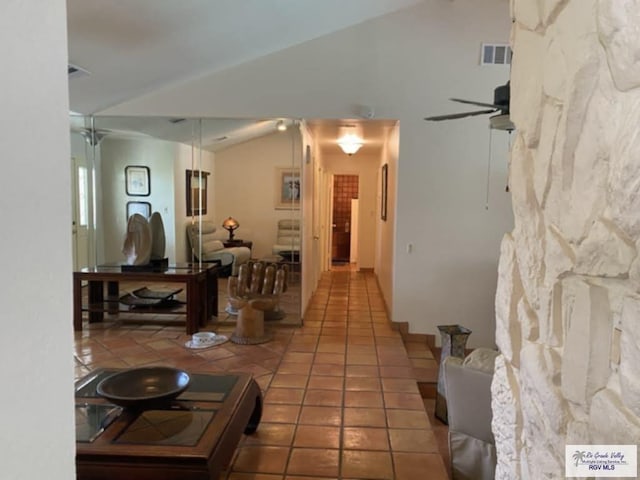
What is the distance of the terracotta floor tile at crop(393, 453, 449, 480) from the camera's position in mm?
2428

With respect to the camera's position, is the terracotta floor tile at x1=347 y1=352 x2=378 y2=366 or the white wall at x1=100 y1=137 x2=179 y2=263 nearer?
the terracotta floor tile at x1=347 y1=352 x2=378 y2=366

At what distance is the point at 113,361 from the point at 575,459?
12.8 feet

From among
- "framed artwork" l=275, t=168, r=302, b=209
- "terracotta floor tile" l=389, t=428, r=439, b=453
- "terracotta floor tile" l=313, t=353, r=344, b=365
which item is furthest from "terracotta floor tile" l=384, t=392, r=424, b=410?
"framed artwork" l=275, t=168, r=302, b=209

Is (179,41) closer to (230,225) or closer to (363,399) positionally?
(230,225)

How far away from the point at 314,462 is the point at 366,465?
290mm

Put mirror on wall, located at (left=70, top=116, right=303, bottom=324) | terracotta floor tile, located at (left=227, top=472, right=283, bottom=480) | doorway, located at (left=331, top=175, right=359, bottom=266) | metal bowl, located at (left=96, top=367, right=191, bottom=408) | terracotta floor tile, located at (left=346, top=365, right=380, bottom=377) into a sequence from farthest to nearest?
1. doorway, located at (left=331, top=175, right=359, bottom=266)
2. mirror on wall, located at (left=70, top=116, right=303, bottom=324)
3. terracotta floor tile, located at (left=346, top=365, right=380, bottom=377)
4. terracotta floor tile, located at (left=227, top=472, right=283, bottom=480)
5. metal bowl, located at (left=96, top=367, right=191, bottom=408)

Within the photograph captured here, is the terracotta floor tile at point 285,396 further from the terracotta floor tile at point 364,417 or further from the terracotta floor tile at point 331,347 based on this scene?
the terracotta floor tile at point 331,347

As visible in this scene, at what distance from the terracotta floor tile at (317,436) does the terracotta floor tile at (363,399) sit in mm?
383

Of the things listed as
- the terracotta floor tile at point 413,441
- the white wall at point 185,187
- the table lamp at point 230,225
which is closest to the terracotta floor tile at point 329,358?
the terracotta floor tile at point 413,441

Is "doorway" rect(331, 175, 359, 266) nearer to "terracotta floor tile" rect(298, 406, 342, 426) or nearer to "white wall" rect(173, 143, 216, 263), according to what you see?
"white wall" rect(173, 143, 216, 263)

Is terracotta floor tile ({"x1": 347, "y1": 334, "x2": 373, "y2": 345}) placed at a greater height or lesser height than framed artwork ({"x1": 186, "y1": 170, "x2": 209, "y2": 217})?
lesser

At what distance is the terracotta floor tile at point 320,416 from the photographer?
2967 mm

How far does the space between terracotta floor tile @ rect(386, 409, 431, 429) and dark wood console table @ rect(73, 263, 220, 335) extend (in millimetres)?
2510

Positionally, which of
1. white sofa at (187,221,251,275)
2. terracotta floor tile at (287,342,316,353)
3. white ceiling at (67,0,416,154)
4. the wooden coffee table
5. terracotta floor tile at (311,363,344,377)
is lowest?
terracotta floor tile at (311,363,344,377)
